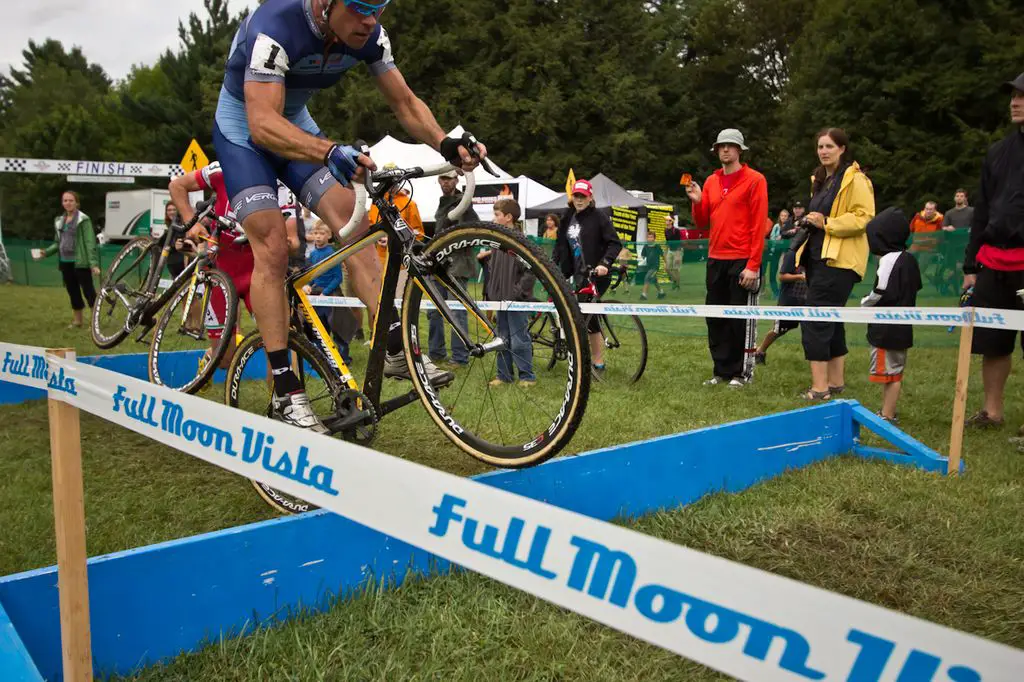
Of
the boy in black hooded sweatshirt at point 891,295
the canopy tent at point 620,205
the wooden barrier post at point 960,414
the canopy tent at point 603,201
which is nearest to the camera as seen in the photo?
the wooden barrier post at point 960,414

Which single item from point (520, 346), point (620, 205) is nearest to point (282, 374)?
point (520, 346)

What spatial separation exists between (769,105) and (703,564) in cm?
5364

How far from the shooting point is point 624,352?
379 inches

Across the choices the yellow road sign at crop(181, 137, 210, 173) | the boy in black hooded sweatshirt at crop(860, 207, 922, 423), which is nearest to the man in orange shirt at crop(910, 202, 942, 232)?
the boy in black hooded sweatshirt at crop(860, 207, 922, 423)

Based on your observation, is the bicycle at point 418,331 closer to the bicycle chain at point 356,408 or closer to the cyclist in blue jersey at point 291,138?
the bicycle chain at point 356,408

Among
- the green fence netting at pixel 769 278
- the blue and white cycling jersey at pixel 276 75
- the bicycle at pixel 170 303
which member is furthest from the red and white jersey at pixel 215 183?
the green fence netting at pixel 769 278

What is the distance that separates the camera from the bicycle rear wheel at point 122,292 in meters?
6.36

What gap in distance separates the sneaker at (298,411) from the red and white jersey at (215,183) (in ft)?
9.01

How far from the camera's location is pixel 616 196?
28109mm

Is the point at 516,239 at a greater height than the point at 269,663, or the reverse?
the point at 516,239

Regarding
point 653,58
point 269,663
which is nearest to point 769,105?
point 653,58

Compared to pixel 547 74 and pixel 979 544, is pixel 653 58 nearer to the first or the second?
pixel 547 74

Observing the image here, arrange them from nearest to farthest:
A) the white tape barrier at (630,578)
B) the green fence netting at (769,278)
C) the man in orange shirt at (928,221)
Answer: the white tape barrier at (630,578), the green fence netting at (769,278), the man in orange shirt at (928,221)

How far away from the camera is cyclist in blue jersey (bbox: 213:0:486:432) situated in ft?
10.1
